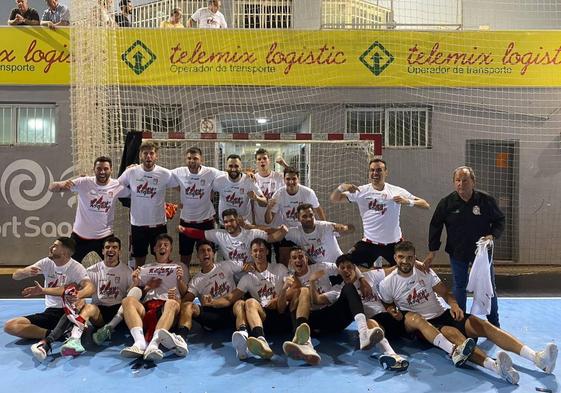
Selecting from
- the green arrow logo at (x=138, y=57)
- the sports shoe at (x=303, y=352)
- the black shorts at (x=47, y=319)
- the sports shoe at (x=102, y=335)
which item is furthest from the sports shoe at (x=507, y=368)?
the green arrow logo at (x=138, y=57)

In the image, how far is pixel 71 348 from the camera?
4.89 metres

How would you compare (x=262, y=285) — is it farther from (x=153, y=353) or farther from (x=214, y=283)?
(x=153, y=353)

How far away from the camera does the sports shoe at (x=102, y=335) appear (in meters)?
5.18

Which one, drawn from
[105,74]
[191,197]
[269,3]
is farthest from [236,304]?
[269,3]

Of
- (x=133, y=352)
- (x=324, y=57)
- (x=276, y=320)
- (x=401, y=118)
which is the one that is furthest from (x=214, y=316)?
(x=401, y=118)

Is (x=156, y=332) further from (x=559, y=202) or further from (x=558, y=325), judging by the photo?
(x=559, y=202)

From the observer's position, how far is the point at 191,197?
21.0 feet

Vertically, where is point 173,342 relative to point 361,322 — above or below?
below

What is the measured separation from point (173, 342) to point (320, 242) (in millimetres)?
2184

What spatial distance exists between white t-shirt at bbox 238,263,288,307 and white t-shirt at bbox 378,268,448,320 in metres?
1.23

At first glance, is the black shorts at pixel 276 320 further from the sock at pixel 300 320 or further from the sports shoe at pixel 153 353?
the sports shoe at pixel 153 353

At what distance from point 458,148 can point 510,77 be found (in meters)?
1.68

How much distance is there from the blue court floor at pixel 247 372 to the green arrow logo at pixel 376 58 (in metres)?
5.95

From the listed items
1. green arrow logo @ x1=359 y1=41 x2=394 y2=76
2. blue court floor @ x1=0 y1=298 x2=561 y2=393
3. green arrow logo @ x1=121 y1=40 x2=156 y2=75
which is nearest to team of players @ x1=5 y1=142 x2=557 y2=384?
blue court floor @ x1=0 y1=298 x2=561 y2=393
